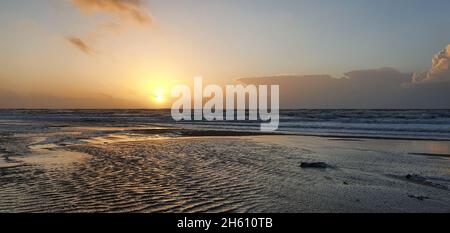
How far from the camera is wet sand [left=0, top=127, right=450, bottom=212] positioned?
7.46 m

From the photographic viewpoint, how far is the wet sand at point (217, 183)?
7.46 m

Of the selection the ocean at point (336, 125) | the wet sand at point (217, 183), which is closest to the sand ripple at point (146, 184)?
the wet sand at point (217, 183)

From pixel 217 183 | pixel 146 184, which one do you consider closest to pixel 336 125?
pixel 217 183

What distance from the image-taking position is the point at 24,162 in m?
12.8

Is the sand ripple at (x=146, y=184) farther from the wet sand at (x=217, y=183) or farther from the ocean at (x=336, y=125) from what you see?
the ocean at (x=336, y=125)

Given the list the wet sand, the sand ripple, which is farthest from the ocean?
the sand ripple

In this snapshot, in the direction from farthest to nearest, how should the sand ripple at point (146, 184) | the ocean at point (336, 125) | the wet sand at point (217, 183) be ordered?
the ocean at point (336, 125) < the wet sand at point (217, 183) < the sand ripple at point (146, 184)

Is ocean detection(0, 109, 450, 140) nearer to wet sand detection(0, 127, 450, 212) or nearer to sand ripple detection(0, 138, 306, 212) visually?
wet sand detection(0, 127, 450, 212)

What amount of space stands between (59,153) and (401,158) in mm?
13392

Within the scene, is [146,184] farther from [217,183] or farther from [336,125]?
[336,125]

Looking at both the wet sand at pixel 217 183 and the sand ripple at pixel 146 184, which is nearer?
the sand ripple at pixel 146 184

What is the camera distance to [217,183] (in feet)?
31.6
